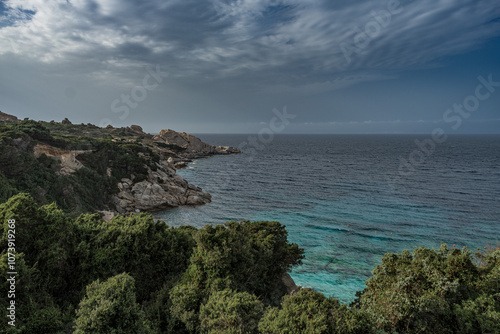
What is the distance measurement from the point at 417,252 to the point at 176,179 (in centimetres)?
5495

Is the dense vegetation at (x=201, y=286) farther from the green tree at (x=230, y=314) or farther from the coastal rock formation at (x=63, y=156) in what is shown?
the coastal rock formation at (x=63, y=156)

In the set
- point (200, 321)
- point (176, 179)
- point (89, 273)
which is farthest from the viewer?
point (176, 179)

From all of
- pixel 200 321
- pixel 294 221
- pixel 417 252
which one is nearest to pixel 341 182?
pixel 294 221

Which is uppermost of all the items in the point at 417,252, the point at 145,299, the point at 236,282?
the point at 417,252

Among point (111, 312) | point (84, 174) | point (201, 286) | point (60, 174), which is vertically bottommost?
point (201, 286)

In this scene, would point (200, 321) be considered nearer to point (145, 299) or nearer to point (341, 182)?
point (145, 299)

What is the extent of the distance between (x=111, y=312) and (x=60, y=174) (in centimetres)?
3751

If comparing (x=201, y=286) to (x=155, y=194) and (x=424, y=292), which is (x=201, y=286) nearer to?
(x=424, y=292)

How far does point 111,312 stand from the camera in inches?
432

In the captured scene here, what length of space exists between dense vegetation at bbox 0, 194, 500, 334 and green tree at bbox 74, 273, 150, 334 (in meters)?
0.04

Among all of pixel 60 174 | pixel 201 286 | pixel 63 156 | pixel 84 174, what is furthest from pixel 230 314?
pixel 63 156

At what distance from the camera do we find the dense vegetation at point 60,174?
1261 inches

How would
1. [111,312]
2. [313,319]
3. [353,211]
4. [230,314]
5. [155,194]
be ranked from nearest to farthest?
[111,312] < [313,319] < [230,314] < [353,211] < [155,194]

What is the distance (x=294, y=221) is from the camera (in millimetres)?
46281
